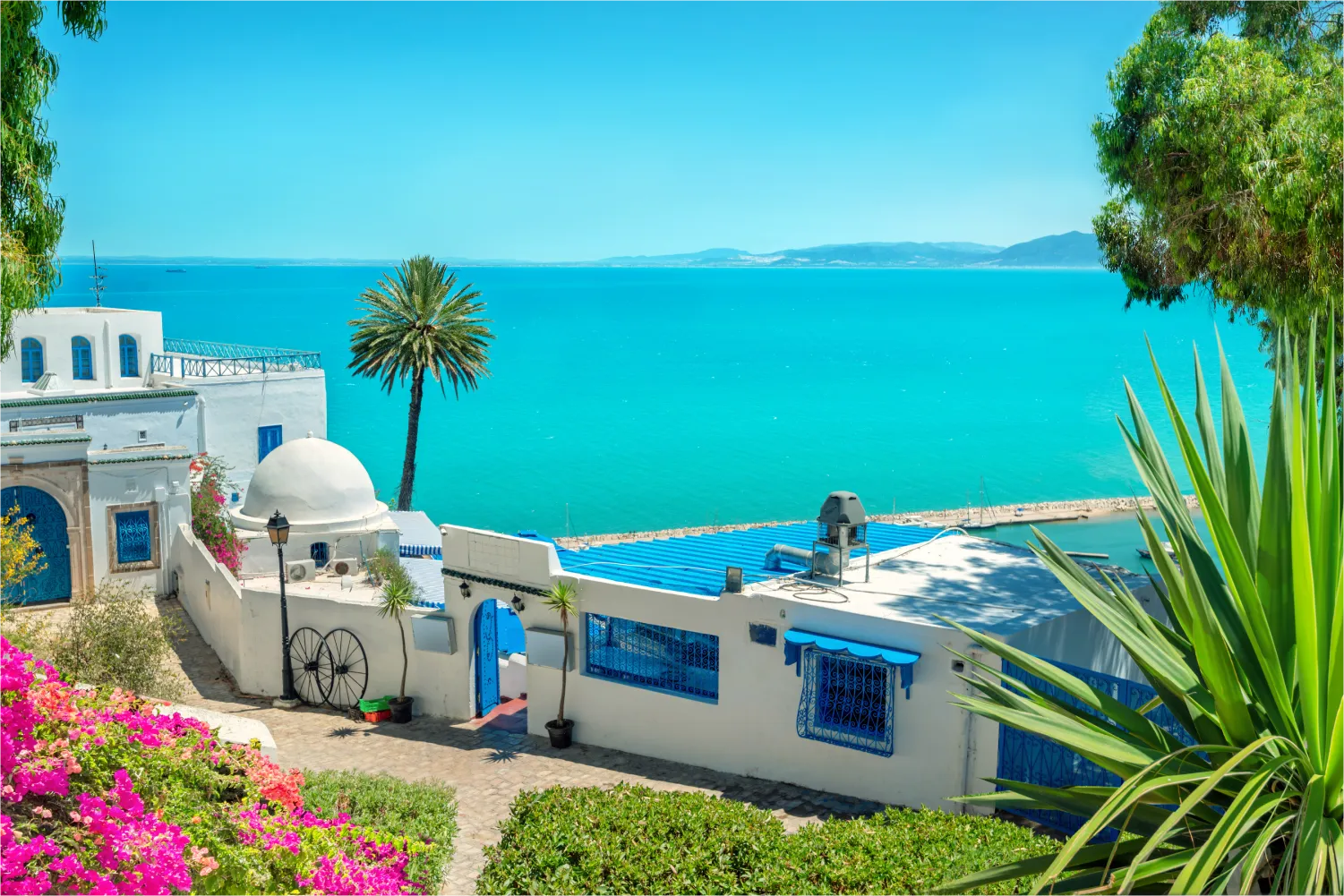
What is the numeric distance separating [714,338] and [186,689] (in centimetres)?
16525

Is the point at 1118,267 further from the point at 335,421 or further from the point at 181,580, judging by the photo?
the point at 335,421

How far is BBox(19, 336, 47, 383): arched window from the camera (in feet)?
106

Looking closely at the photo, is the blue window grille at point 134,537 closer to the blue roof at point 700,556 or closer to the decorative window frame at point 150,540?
the decorative window frame at point 150,540

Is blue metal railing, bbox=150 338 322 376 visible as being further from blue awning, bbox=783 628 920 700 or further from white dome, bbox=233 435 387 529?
blue awning, bbox=783 628 920 700

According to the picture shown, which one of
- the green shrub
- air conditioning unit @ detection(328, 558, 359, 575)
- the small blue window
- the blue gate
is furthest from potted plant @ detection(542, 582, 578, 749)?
the small blue window

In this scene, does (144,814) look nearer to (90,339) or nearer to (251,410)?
(251,410)

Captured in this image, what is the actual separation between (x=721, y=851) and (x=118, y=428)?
23230 mm

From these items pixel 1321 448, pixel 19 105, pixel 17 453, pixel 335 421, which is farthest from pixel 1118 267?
pixel 335 421

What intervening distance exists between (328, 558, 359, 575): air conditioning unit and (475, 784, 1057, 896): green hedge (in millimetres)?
12084

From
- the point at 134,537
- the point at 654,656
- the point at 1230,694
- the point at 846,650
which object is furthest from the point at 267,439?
the point at 1230,694

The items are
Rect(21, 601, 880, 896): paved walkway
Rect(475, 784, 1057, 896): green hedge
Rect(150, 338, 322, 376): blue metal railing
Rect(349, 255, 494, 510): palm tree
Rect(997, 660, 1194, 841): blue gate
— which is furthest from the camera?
Rect(349, 255, 494, 510): palm tree

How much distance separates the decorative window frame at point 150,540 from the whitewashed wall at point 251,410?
23.8 ft

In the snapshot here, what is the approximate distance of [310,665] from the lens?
1934 cm

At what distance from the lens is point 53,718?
6.76m
